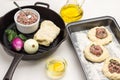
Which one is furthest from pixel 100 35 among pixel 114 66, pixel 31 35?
pixel 31 35

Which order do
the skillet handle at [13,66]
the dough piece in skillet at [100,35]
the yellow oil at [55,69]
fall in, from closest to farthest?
the skillet handle at [13,66] < the yellow oil at [55,69] < the dough piece in skillet at [100,35]

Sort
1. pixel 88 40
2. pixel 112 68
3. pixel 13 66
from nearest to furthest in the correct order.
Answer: pixel 13 66, pixel 112 68, pixel 88 40

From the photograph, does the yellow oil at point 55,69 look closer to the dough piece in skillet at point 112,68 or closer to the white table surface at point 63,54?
the white table surface at point 63,54

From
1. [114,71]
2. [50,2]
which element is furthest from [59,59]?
[50,2]

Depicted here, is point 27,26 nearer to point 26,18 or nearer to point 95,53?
point 26,18

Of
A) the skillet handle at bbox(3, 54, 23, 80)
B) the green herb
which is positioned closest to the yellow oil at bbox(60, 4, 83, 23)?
the green herb

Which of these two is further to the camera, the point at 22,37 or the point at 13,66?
the point at 22,37

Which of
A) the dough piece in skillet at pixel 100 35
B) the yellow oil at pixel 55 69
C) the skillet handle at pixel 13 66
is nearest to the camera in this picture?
the skillet handle at pixel 13 66

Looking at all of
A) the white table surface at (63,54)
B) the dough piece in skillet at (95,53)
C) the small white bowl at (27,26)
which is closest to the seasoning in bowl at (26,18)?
the small white bowl at (27,26)
